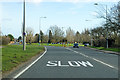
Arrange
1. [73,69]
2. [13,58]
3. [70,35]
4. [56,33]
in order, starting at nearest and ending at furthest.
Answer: [73,69] < [13,58] < [56,33] < [70,35]

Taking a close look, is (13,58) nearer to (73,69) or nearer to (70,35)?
(73,69)

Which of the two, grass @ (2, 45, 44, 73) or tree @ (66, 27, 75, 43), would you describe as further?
tree @ (66, 27, 75, 43)

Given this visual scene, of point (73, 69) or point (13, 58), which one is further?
point (13, 58)

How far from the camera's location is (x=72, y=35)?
13138 centimetres

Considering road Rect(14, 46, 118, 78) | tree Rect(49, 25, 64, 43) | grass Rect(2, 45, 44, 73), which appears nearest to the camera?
road Rect(14, 46, 118, 78)

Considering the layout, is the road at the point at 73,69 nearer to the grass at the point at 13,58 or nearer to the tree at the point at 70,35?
the grass at the point at 13,58

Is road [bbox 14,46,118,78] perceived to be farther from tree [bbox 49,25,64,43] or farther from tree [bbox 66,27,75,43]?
tree [bbox 66,27,75,43]

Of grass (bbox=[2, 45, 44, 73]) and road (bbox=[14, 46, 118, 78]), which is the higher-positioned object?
grass (bbox=[2, 45, 44, 73])

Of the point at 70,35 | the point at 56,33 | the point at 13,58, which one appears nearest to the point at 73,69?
the point at 13,58

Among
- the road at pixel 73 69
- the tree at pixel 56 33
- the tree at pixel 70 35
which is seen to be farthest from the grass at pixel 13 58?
the tree at pixel 70 35

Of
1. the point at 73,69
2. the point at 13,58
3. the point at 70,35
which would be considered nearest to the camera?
the point at 73,69

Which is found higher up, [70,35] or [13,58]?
[70,35]

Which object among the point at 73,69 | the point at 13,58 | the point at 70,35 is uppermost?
the point at 70,35

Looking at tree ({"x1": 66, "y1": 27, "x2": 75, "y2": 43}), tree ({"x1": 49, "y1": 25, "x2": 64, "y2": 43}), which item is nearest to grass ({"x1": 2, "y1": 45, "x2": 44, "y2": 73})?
tree ({"x1": 49, "y1": 25, "x2": 64, "y2": 43})
